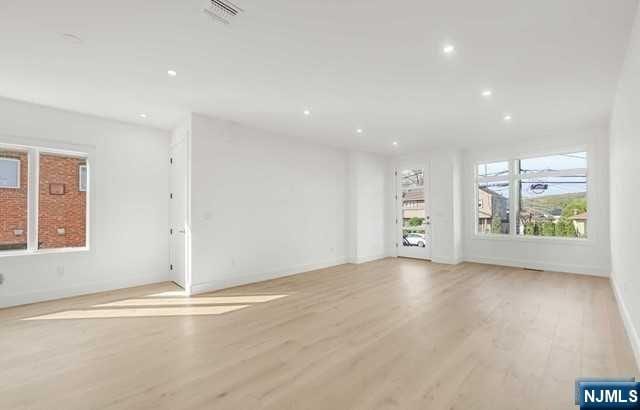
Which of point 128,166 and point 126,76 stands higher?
point 126,76

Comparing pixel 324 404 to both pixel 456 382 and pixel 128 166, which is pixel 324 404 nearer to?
pixel 456 382

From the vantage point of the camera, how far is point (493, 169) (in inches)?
272

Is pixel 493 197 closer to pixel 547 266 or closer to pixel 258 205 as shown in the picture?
pixel 547 266

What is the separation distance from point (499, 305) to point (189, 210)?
15.2 ft

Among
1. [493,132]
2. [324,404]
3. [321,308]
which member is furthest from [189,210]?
[493,132]

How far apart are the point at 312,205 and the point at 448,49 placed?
4.25m

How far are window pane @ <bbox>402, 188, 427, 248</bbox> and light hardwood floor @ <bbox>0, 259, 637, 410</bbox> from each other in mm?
3152

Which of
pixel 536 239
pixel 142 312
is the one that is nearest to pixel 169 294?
pixel 142 312

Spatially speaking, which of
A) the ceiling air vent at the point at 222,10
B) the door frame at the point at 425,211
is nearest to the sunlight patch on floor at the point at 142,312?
the ceiling air vent at the point at 222,10

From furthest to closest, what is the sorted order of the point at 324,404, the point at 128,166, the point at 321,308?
the point at 128,166 < the point at 321,308 < the point at 324,404

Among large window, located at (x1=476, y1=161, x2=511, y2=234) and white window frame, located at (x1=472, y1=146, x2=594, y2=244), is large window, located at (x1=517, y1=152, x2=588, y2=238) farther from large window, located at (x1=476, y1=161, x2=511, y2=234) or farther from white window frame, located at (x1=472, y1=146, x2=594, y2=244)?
large window, located at (x1=476, y1=161, x2=511, y2=234)

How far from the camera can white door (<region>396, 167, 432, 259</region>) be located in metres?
7.62

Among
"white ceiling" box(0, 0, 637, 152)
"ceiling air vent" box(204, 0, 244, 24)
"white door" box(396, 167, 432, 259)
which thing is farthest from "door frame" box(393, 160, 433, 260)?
"ceiling air vent" box(204, 0, 244, 24)

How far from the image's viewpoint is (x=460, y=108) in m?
4.45
